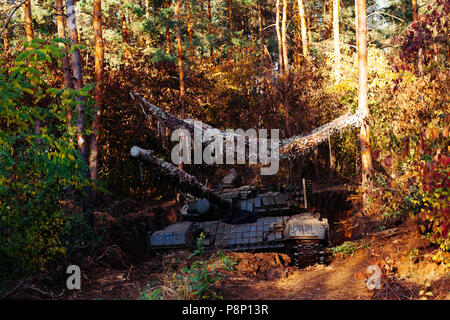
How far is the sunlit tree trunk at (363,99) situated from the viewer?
9102 millimetres

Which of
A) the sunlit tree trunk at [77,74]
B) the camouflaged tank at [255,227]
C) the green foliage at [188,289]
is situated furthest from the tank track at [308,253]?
the sunlit tree trunk at [77,74]

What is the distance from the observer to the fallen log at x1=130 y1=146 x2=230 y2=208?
261 inches

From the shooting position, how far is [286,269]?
275 inches

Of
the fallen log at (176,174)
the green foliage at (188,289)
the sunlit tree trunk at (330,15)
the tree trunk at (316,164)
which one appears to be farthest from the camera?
the sunlit tree trunk at (330,15)

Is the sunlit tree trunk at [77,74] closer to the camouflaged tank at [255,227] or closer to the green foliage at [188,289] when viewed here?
the camouflaged tank at [255,227]

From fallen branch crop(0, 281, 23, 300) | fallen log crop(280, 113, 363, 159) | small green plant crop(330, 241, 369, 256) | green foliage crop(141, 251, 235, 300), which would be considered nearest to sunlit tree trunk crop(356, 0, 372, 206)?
fallen log crop(280, 113, 363, 159)

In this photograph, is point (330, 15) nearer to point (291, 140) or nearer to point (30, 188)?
point (291, 140)

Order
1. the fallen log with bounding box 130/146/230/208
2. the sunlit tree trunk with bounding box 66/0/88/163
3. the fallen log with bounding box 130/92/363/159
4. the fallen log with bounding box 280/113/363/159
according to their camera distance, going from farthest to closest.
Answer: the fallen log with bounding box 130/92/363/159 → the fallen log with bounding box 280/113/363/159 → the sunlit tree trunk with bounding box 66/0/88/163 → the fallen log with bounding box 130/146/230/208

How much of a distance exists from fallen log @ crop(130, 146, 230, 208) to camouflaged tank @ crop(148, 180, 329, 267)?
518 millimetres

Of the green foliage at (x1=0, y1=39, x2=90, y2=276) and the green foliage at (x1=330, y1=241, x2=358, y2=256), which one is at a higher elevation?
the green foliage at (x1=0, y1=39, x2=90, y2=276)

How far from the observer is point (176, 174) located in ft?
23.2

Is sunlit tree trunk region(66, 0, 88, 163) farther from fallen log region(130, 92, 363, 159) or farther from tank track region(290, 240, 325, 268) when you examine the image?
tank track region(290, 240, 325, 268)

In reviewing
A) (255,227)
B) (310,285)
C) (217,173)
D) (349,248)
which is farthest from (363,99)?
(217,173)

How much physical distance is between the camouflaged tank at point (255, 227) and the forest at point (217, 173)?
0.13ft
